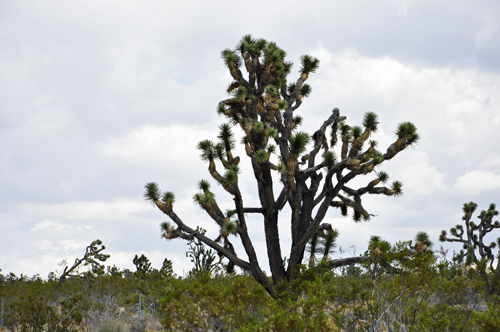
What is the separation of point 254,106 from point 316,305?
7998 mm

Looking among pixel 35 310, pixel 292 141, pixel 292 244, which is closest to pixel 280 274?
pixel 292 244

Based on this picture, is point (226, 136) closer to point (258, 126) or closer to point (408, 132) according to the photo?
point (258, 126)

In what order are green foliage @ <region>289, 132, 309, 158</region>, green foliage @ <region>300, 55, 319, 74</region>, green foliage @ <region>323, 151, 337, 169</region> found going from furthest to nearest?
green foliage @ <region>300, 55, 319, 74</region> → green foliage @ <region>323, 151, 337, 169</region> → green foliage @ <region>289, 132, 309, 158</region>

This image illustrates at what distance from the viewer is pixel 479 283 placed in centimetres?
1029

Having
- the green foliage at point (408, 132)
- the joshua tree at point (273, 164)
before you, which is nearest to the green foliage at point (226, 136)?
the joshua tree at point (273, 164)

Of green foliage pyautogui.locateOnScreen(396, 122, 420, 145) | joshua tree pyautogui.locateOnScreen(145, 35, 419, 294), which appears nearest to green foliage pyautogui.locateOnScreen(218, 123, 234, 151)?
joshua tree pyautogui.locateOnScreen(145, 35, 419, 294)

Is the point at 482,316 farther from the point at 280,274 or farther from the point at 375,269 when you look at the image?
the point at 280,274

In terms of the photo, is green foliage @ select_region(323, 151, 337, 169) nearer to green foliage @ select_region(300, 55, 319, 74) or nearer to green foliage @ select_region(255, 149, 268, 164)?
green foliage @ select_region(255, 149, 268, 164)

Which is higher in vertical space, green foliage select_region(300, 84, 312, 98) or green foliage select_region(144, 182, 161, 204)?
green foliage select_region(300, 84, 312, 98)

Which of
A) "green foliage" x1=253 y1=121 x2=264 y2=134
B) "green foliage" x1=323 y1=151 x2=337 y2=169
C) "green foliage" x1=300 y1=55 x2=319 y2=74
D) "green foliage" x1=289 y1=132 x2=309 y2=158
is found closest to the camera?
"green foliage" x1=289 y1=132 x2=309 y2=158

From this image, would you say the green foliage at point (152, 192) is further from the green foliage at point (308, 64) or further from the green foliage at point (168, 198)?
the green foliage at point (308, 64)

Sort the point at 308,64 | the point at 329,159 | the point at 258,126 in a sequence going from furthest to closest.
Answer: the point at 308,64 < the point at 258,126 < the point at 329,159

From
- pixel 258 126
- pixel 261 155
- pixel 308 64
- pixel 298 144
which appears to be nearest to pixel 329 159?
pixel 298 144

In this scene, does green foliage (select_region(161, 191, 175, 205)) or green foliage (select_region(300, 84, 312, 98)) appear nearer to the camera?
green foliage (select_region(161, 191, 175, 205))
